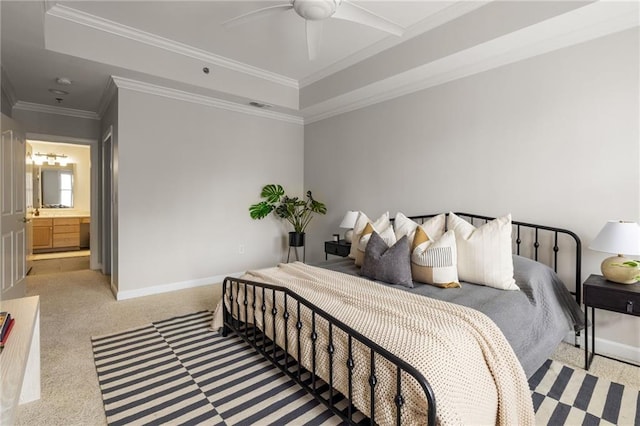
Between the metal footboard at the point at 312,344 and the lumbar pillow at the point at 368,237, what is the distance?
3.42 feet

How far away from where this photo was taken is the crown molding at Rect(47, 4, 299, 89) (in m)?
2.91

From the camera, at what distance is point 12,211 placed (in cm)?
332

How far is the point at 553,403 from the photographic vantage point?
6.10 feet

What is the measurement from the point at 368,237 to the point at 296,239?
2.07 m

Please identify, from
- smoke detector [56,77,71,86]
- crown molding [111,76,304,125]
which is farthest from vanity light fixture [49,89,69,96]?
crown molding [111,76,304,125]

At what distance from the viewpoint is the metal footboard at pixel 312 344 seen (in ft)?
4.24

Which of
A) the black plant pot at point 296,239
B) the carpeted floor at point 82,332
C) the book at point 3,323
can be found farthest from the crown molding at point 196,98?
the book at point 3,323

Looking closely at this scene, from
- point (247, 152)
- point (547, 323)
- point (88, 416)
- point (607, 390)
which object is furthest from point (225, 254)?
point (607, 390)

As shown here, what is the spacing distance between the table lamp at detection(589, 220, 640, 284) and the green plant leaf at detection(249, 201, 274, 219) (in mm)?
3842

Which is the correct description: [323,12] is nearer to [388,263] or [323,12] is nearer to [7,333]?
[388,263]

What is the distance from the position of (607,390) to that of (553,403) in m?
0.47

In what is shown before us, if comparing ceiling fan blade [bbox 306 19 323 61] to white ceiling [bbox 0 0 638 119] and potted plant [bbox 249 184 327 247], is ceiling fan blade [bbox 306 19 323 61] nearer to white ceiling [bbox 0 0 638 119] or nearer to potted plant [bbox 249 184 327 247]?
white ceiling [bbox 0 0 638 119]

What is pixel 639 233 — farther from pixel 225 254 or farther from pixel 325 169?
pixel 225 254

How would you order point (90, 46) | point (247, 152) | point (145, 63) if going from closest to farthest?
point (90, 46), point (145, 63), point (247, 152)
